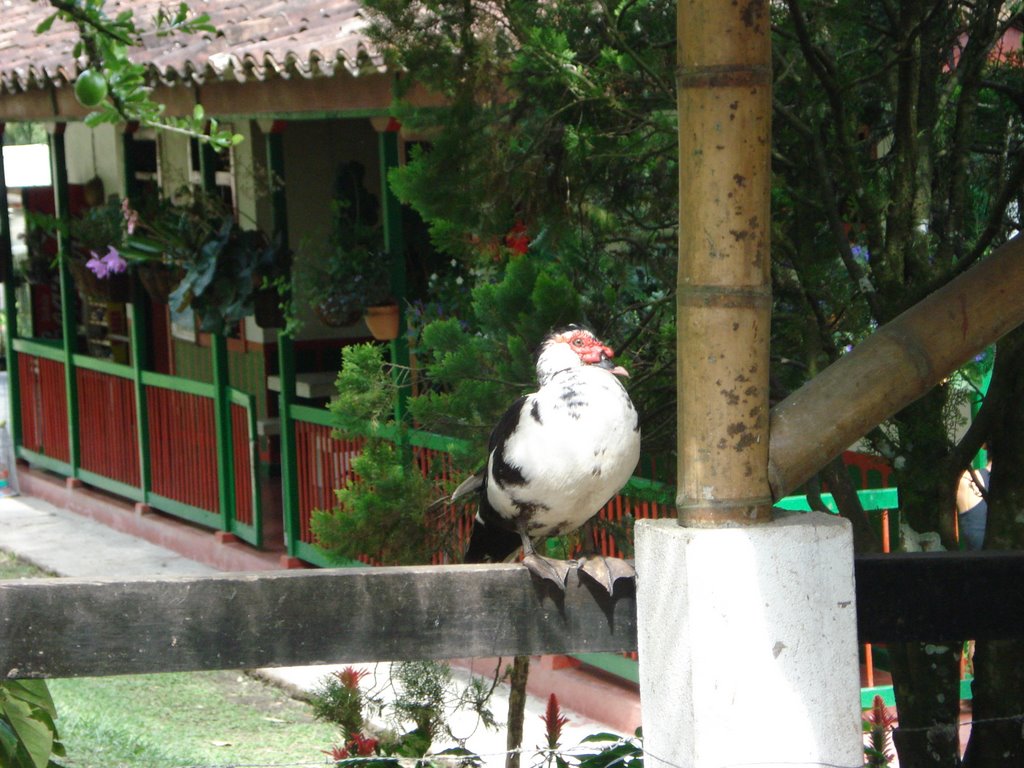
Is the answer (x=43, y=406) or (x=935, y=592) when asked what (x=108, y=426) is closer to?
(x=43, y=406)

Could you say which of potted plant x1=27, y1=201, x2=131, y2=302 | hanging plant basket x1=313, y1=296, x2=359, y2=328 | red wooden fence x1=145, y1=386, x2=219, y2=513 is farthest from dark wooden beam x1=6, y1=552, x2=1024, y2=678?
potted plant x1=27, y1=201, x2=131, y2=302

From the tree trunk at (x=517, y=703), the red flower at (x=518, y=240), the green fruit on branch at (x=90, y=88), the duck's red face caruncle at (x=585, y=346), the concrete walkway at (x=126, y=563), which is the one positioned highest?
the green fruit on branch at (x=90, y=88)

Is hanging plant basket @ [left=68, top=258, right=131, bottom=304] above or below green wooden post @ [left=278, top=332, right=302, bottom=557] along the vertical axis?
above

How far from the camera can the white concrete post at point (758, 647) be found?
242 centimetres

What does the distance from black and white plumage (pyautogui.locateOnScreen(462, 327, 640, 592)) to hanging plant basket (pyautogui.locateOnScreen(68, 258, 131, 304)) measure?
769 cm

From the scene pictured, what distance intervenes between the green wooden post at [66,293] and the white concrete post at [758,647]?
9.45 meters

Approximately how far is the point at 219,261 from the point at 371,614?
6.36 m

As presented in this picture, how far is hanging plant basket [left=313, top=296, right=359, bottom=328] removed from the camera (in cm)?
823

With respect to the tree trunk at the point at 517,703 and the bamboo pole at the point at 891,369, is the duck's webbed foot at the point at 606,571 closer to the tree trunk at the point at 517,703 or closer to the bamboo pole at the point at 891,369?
the bamboo pole at the point at 891,369

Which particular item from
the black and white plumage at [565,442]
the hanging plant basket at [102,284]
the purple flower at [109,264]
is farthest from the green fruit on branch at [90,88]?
the hanging plant basket at [102,284]

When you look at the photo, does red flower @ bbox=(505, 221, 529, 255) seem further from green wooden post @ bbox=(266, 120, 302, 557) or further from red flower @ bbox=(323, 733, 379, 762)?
green wooden post @ bbox=(266, 120, 302, 557)

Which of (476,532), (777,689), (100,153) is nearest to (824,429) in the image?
(777,689)

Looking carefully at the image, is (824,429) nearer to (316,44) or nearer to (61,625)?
(61,625)

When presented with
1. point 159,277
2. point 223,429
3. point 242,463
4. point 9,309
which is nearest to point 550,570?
point 242,463
